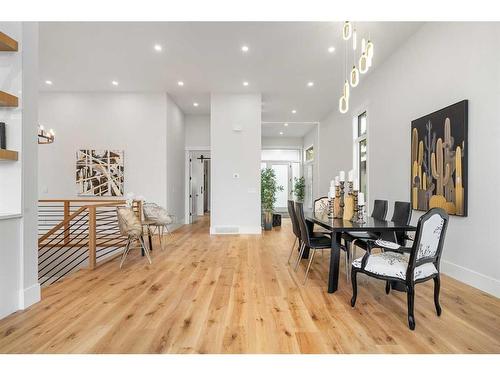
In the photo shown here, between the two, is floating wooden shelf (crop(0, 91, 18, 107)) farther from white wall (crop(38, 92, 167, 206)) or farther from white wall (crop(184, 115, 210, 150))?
white wall (crop(184, 115, 210, 150))

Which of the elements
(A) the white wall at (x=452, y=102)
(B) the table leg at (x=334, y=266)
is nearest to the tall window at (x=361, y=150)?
(A) the white wall at (x=452, y=102)

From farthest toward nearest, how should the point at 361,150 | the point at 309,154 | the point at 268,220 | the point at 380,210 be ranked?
the point at 309,154, the point at 268,220, the point at 361,150, the point at 380,210

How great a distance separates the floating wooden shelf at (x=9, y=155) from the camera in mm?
2096

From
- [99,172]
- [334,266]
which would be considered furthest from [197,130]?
[334,266]

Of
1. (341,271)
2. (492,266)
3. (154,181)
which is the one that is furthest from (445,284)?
(154,181)

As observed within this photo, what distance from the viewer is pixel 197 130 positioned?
8117mm

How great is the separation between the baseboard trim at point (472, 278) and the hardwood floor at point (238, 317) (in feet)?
0.36

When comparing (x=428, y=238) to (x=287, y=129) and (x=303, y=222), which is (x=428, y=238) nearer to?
(x=303, y=222)

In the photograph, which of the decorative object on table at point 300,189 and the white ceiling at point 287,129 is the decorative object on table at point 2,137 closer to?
the white ceiling at point 287,129

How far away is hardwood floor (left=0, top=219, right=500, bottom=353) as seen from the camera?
1.77 meters

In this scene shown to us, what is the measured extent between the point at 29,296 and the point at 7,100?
1737 mm

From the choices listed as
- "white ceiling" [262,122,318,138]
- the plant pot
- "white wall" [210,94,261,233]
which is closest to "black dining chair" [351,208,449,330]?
"white wall" [210,94,261,233]
